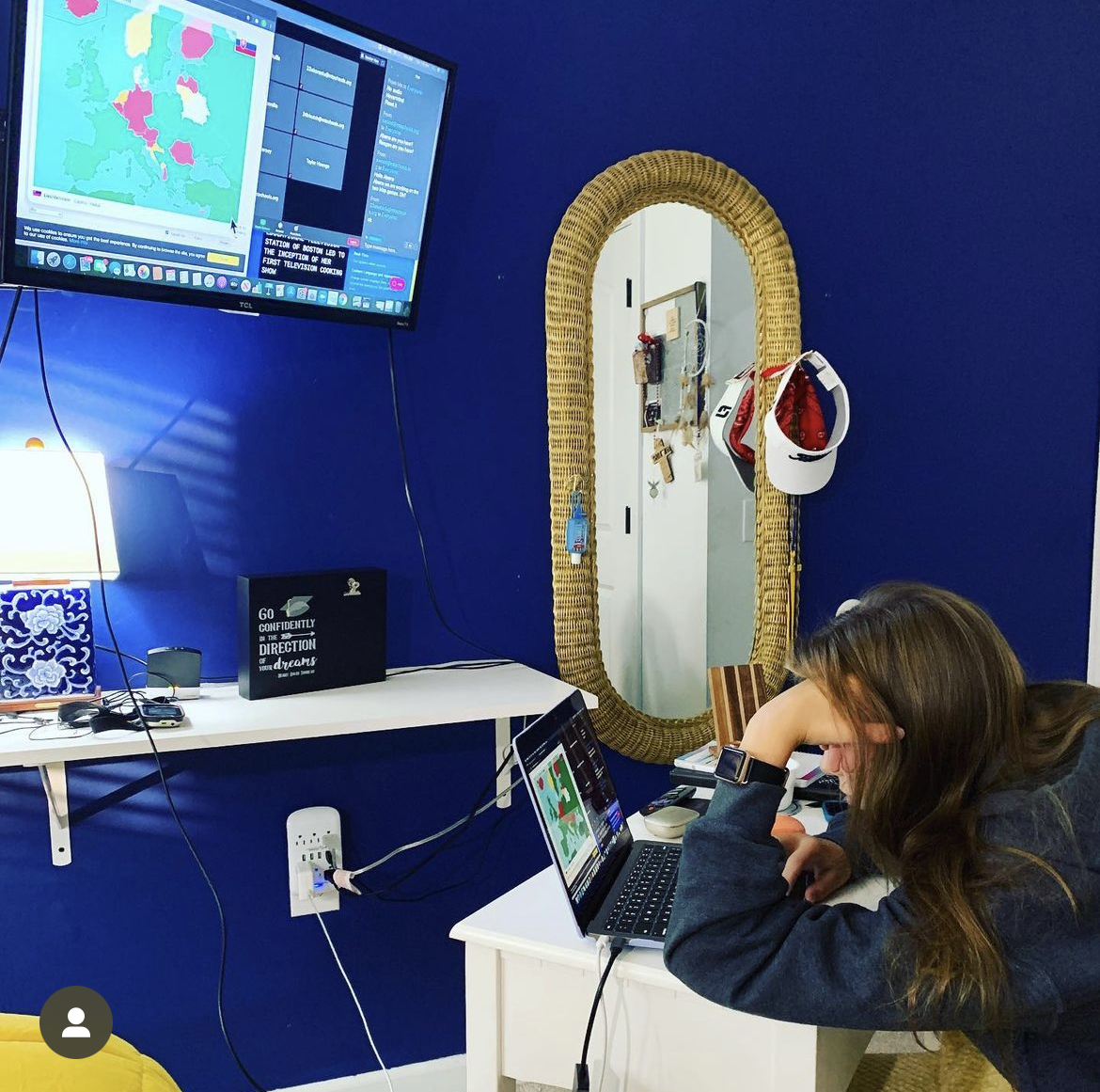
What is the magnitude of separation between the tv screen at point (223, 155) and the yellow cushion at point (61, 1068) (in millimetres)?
1083

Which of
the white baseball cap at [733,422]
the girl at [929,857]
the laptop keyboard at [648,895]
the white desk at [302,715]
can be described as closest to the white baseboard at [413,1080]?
the white desk at [302,715]

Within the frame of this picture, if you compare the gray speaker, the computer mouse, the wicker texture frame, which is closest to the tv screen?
the wicker texture frame

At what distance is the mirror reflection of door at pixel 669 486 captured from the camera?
2002 millimetres

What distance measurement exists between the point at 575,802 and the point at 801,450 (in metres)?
1.13

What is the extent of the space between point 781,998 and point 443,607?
117 centimetres

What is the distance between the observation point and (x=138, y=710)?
140 cm

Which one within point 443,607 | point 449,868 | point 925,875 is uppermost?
point 443,607

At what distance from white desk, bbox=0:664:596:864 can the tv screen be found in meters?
0.66

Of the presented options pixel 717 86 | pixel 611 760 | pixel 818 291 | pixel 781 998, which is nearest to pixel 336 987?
pixel 611 760

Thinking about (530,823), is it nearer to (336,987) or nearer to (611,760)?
(611,760)

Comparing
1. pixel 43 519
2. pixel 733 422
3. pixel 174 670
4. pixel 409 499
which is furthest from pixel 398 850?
pixel 733 422

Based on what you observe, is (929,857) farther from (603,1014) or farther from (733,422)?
(733,422)

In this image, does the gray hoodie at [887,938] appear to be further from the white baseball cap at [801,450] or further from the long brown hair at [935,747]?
the white baseball cap at [801,450]

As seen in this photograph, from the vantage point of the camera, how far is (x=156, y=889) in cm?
169
